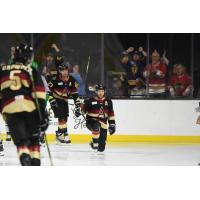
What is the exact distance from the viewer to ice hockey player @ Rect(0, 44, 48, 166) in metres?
7.95

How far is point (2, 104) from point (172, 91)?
7.08 m

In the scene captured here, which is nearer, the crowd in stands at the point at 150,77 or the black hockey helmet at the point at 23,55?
the black hockey helmet at the point at 23,55

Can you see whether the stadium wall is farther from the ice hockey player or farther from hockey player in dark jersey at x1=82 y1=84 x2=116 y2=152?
the ice hockey player

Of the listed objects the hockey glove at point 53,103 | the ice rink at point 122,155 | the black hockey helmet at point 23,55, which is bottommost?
the ice rink at point 122,155

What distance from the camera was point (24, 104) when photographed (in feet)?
26.3

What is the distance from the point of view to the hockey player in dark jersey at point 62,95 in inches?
549

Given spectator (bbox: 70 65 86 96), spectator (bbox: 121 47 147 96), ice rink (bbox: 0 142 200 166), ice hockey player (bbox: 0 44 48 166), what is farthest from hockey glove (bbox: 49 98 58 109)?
ice hockey player (bbox: 0 44 48 166)

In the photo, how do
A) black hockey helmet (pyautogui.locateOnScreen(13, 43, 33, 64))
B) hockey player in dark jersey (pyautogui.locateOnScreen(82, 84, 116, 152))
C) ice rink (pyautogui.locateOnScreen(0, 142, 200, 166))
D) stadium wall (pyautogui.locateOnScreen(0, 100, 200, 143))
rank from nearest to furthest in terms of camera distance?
black hockey helmet (pyautogui.locateOnScreen(13, 43, 33, 64)), ice rink (pyautogui.locateOnScreen(0, 142, 200, 166)), hockey player in dark jersey (pyautogui.locateOnScreen(82, 84, 116, 152)), stadium wall (pyautogui.locateOnScreen(0, 100, 200, 143))

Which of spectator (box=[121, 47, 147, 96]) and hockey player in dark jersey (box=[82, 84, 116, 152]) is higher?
spectator (box=[121, 47, 147, 96])

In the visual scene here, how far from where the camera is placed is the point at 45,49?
48.8 feet

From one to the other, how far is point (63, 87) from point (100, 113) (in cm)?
198

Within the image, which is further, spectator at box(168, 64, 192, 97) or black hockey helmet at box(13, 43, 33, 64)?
spectator at box(168, 64, 192, 97)

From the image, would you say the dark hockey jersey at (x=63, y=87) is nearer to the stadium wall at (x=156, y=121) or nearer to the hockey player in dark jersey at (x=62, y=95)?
the hockey player in dark jersey at (x=62, y=95)

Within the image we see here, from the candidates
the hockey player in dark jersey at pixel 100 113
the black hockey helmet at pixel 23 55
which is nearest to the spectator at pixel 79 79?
the hockey player in dark jersey at pixel 100 113
